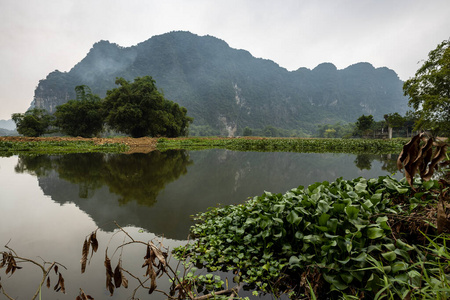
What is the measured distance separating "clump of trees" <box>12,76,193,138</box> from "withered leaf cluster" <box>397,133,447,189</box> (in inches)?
1384

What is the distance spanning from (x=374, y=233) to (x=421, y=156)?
42.8 inches

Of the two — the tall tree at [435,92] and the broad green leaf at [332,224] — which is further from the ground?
the tall tree at [435,92]

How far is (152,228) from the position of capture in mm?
3713

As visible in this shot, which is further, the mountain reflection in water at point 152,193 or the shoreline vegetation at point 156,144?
the shoreline vegetation at point 156,144

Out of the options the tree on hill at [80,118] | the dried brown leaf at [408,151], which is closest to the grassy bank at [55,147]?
the tree on hill at [80,118]

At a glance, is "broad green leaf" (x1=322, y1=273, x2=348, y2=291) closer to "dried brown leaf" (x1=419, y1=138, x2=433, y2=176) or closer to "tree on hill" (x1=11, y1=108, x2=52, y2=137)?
"dried brown leaf" (x1=419, y1=138, x2=433, y2=176)

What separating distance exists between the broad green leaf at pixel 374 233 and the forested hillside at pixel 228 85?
110 meters

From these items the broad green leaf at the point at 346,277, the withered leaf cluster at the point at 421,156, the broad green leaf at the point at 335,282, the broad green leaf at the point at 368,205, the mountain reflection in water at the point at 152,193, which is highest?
the withered leaf cluster at the point at 421,156

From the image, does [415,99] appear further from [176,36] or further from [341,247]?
A: [176,36]

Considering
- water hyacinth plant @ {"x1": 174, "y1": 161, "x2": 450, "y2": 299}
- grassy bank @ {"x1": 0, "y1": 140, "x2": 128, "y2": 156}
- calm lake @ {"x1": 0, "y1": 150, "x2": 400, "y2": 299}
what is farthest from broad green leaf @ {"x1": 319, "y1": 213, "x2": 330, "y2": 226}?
grassy bank @ {"x1": 0, "y1": 140, "x2": 128, "y2": 156}

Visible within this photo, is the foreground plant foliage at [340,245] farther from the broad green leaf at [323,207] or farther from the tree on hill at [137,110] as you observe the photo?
the tree on hill at [137,110]

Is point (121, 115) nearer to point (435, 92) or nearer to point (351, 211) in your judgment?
point (351, 211)

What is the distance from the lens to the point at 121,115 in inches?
1264

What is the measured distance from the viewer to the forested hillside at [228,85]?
134375 mm
